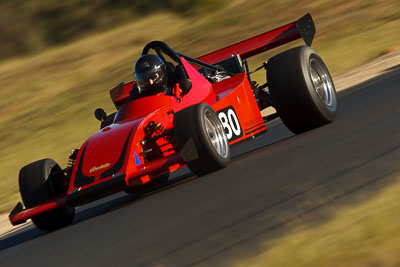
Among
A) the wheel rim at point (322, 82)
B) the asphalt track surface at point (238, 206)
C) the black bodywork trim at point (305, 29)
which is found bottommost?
the asphalt track surface at point (238, 206)

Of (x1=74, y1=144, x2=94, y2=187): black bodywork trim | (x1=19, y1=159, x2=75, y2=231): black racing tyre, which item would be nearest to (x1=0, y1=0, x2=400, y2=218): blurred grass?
(x1=19, y1=159, x2=75, y2=231): black racing tyre

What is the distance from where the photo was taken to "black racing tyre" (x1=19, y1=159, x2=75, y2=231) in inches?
294

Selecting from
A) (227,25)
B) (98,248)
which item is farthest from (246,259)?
(227,25)

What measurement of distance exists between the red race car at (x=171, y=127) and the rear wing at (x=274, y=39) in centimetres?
92

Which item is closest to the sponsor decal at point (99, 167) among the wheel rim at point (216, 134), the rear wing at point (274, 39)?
the wheel rim at point (216, 134)

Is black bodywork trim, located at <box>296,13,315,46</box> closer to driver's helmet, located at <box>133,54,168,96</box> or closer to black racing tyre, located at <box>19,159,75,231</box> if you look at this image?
driver's helmet, located at <box>133,54,168,96</box>

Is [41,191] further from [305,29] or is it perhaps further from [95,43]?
[95,43]

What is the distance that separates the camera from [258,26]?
24.4m

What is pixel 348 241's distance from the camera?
388 cm

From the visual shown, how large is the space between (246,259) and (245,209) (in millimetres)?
1260

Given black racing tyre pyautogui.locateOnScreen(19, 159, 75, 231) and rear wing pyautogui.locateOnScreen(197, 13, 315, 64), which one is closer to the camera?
black racing tyre pyautogui.locateOnScreen(19, 159, 75, 231)

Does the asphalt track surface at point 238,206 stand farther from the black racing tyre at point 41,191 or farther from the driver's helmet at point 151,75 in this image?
the driver's helmet at point 151,75

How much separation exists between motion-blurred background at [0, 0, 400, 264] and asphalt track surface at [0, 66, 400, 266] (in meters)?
4.31

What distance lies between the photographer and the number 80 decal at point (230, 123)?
26.3ft
